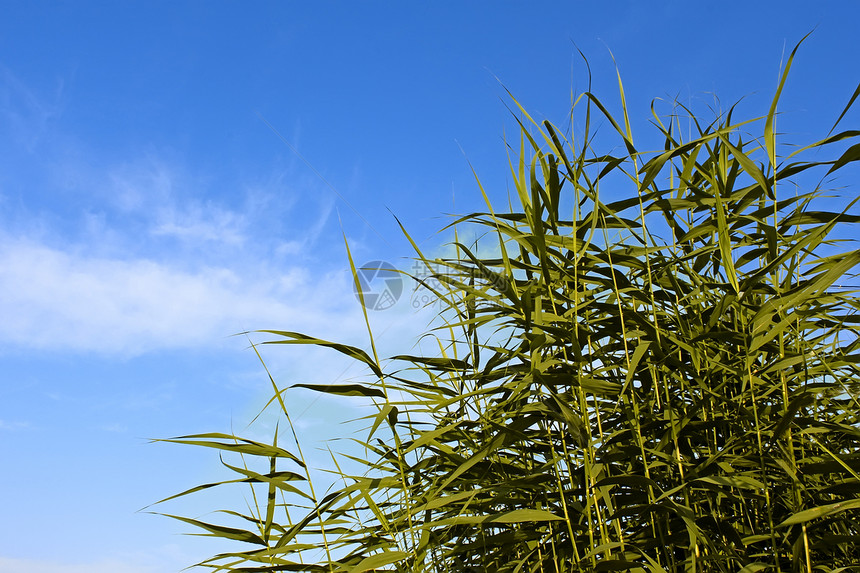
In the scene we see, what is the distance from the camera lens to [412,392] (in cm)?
134

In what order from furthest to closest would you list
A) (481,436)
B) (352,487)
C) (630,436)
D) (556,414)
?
(481,436) → (630,436) → (352,487) → (556,414)

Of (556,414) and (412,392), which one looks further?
(412,392)

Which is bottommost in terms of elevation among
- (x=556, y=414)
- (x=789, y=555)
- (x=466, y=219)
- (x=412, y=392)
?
(x=789, y=555)

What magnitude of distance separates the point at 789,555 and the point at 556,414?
0.57m

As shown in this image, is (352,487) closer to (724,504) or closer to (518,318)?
(518,318)

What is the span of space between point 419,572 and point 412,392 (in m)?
0.35

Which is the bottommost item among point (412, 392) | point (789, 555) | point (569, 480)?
point (789, 555)

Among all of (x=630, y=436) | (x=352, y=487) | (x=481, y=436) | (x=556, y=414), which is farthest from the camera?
(x=481, y=436)

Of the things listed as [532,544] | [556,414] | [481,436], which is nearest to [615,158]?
[556,414]

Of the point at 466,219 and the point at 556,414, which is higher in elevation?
the point at 466,219

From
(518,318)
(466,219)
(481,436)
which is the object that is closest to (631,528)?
(481,436)

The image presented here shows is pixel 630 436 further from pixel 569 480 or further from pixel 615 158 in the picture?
pixel 615 158

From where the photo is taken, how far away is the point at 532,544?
126cm

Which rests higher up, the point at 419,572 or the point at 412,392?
the point at 412,392
